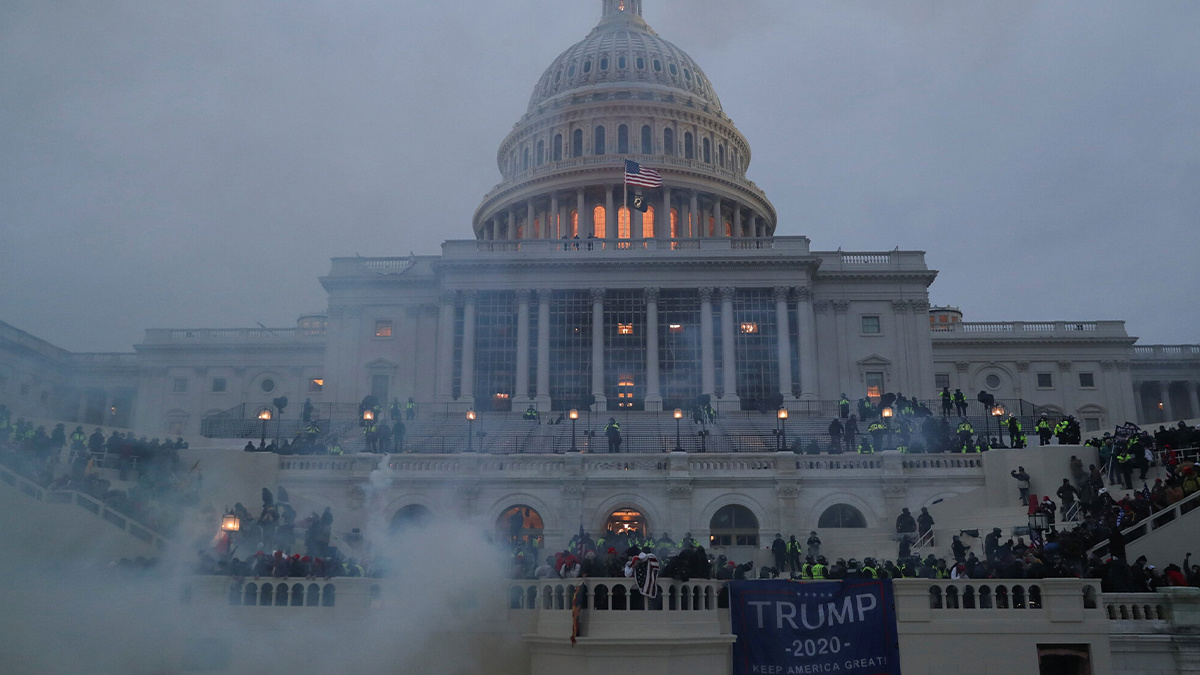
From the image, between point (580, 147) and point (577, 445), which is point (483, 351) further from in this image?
point (580, 147)

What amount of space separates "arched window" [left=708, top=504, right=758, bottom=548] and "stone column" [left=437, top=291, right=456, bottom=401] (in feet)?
86.9

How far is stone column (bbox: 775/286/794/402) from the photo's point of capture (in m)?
58.7

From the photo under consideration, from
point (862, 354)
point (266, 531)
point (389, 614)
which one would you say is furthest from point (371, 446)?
point (862, 354)

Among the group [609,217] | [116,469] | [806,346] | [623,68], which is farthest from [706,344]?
[623,68]

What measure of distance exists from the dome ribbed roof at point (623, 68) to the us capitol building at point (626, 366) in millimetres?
292

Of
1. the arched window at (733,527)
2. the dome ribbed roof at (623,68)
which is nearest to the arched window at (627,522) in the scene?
the arched window at (733,527)

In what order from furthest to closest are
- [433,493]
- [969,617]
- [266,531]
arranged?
1. [433,493]
2. [266,531]
3. [969,617]

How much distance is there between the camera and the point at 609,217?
262ft

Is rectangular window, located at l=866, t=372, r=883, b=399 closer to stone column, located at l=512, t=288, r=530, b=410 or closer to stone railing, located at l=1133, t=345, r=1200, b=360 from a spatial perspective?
stone column, located at l=512, t=288, r=530, b=410

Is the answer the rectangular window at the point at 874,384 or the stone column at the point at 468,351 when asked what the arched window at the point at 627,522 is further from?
the rectangular window at the point at 874,384

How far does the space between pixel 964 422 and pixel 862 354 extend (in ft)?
70.9

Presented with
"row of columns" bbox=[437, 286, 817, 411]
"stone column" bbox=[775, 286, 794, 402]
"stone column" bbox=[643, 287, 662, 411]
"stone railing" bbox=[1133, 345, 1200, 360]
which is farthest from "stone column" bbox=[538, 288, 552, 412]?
"stone railing" bbox=[1133, 345, 1200, 360]

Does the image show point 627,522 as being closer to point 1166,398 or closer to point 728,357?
point 728,357

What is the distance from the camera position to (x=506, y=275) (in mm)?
60688
